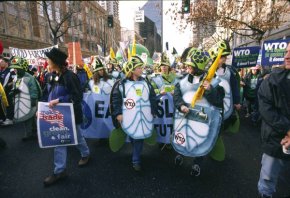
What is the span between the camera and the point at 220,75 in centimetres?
415

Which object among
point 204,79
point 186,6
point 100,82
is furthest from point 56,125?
point 186,6

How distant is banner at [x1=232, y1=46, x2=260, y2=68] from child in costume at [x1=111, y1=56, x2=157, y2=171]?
315 cm

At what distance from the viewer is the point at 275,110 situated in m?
2.42

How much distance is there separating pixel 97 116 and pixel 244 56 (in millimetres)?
3992

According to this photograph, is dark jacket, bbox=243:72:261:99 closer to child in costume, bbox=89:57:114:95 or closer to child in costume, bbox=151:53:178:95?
child in costume, bbox=151:53:178:95

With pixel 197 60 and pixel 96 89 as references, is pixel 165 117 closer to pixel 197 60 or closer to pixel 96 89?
pixel 197 60

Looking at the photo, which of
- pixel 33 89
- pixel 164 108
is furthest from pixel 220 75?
pixel 33 89

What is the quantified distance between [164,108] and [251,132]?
114 inches

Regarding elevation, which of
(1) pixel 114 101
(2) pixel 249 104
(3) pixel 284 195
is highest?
(1) pixel 114 101

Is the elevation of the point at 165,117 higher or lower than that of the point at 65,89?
lower

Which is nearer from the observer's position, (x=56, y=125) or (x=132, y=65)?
(x=56, y=125)

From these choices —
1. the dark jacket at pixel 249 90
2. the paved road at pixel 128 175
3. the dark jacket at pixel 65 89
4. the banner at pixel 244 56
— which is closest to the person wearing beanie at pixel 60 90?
the dark jacket at pixel 65 89

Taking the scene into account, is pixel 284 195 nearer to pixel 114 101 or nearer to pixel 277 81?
pixel 277 81

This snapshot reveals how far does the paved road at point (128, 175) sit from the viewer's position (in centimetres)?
324
